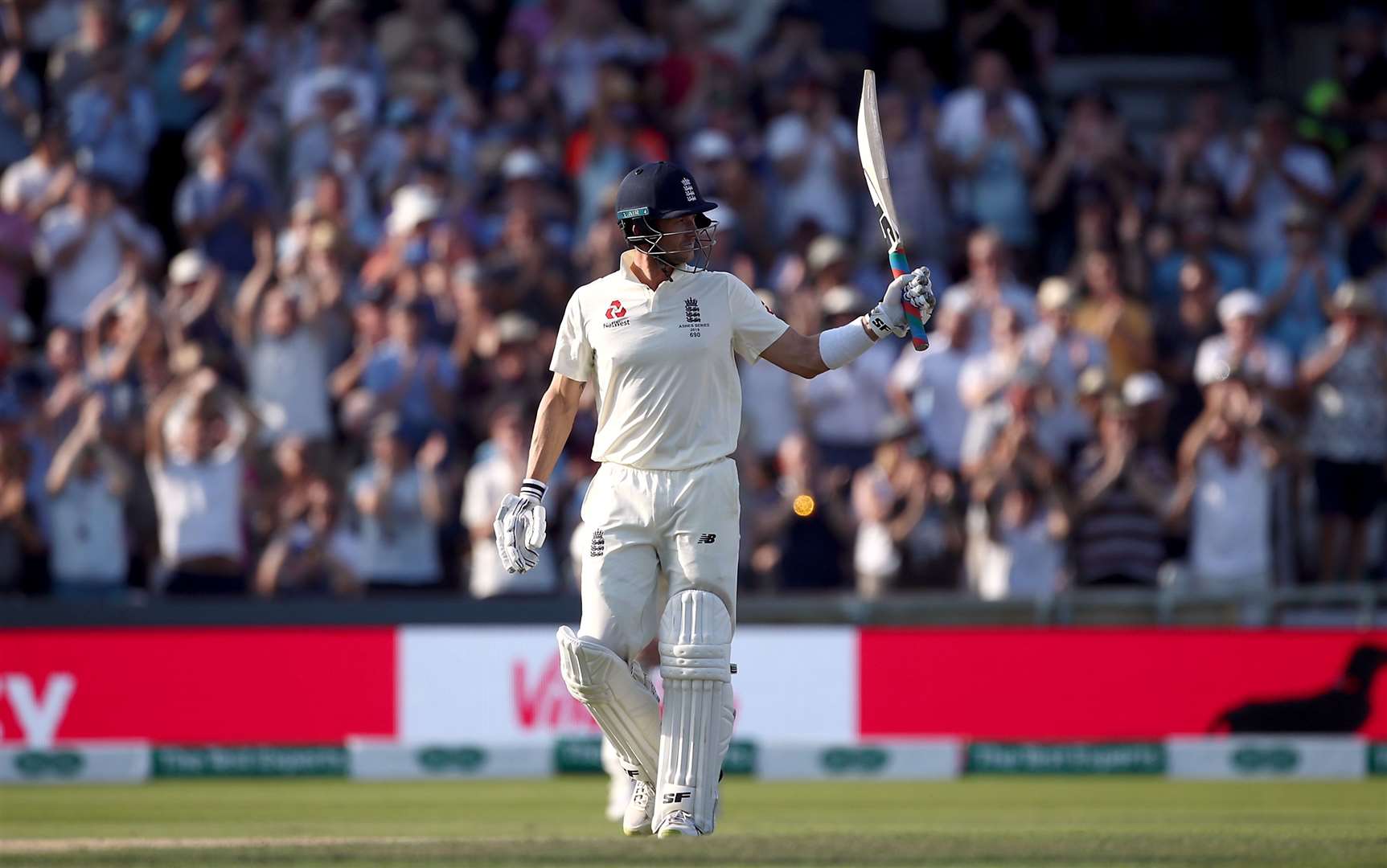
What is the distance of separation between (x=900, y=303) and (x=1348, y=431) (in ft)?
21.5

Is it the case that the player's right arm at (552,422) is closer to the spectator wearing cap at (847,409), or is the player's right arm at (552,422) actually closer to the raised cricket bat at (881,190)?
the raised cricket bat at (881,190)

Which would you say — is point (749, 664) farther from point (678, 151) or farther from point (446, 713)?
point (678, 151)

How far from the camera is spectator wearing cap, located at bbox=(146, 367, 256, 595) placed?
11555 mm

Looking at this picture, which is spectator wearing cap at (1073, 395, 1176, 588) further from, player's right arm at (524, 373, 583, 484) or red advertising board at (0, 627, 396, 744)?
player's right arm at (524, 373, 583, 484)

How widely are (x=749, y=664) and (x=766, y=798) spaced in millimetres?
1537

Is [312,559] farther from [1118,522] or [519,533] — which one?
[519,533]

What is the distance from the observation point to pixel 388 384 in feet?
39.9

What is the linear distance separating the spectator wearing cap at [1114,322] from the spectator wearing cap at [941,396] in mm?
823

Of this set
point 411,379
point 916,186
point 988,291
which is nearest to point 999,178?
point 916,186

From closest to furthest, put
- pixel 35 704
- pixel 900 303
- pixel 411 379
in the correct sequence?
1. pixel 900 303
2. pixel 35 704
3. pixel 411 379

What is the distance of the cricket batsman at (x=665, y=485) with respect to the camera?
21.6ft

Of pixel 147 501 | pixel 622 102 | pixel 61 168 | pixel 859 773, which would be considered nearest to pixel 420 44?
pixel 622 102

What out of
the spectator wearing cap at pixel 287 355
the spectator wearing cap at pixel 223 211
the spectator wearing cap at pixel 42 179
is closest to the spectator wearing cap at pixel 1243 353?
the spectator wearing cap at pixel 287 355

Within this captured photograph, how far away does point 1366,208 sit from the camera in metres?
13.9
